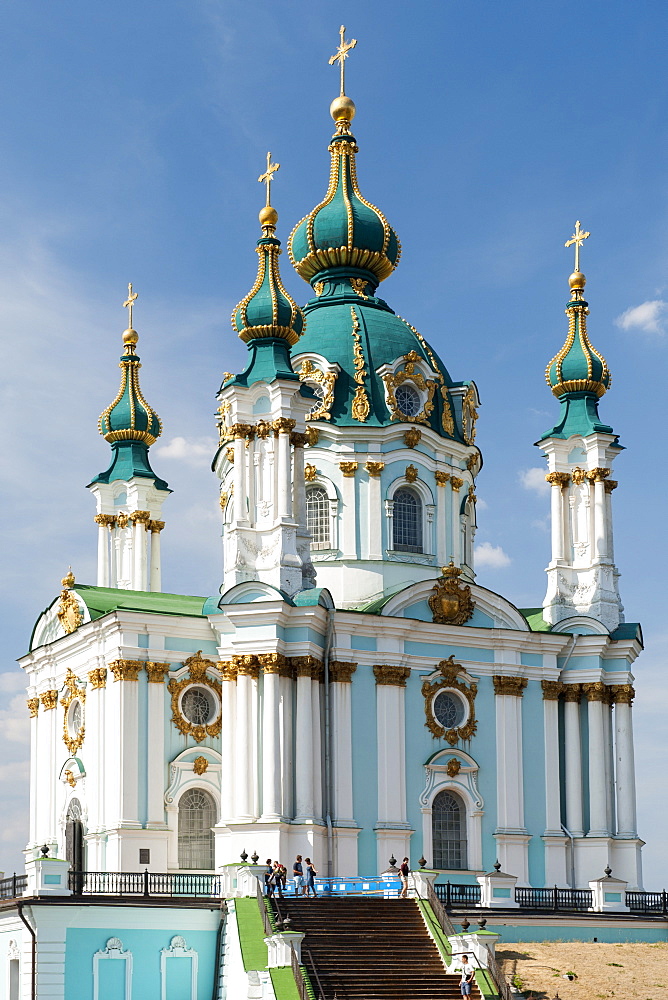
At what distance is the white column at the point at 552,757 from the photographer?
3772 centimetres

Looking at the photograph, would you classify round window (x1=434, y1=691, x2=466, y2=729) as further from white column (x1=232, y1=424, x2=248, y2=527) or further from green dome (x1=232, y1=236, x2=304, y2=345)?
green dome (x1=232, y1=236, x2=304, y2=345)

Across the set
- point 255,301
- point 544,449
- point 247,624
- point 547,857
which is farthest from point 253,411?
point 547,857

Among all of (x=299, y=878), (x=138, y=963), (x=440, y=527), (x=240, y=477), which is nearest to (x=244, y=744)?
(x=299, y=878)

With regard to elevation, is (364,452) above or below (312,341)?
below

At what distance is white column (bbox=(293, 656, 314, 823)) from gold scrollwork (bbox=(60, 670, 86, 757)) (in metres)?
5.29

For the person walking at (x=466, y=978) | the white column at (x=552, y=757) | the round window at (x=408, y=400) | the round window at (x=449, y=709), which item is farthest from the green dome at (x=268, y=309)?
the person walking at (x=466, y=978)

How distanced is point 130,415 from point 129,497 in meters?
2.06

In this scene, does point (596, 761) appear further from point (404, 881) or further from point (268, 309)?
point (268, 309)

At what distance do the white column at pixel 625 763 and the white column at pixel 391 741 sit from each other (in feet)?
18.5

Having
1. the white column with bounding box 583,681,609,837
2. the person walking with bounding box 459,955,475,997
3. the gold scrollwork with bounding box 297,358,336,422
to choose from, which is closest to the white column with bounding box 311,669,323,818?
the gold scrollwork with bounding box 297,358,336,422

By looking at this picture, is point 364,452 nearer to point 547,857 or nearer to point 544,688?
point 544,688

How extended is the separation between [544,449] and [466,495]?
2157 millimetres

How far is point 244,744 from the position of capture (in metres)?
34.2

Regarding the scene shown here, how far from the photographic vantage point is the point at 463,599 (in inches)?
1471
